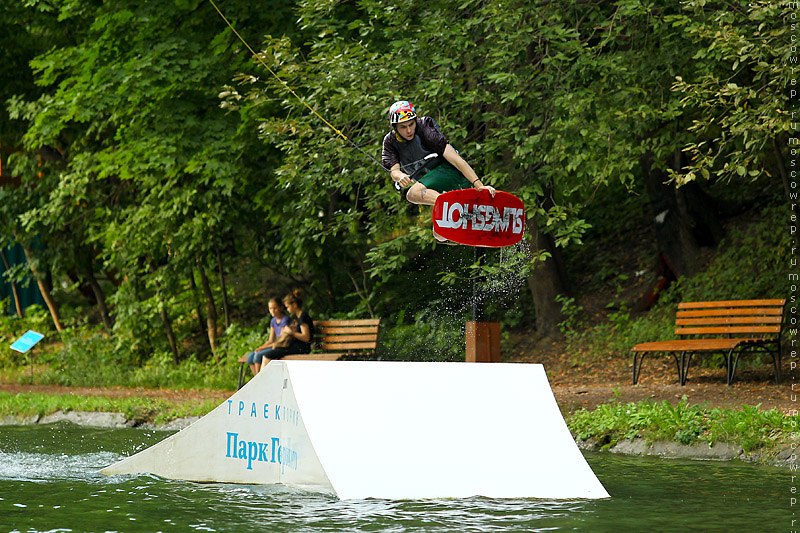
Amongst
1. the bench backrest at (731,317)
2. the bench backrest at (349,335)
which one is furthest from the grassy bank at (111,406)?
the bench backrest at (731,317)

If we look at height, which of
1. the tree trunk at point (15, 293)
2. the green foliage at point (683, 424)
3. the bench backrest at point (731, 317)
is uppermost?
the tree trunk at point (15, 293)

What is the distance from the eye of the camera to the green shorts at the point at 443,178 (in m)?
8.19

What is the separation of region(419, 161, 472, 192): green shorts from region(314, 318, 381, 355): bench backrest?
4.53 meters

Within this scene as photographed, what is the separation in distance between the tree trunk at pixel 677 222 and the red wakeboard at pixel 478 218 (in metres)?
6.75

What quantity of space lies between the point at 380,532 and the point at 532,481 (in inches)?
59.0

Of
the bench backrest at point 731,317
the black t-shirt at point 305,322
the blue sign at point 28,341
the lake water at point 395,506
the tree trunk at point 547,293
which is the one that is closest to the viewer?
the lake water at point 395,506

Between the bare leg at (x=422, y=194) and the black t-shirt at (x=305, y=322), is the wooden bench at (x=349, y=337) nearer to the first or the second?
the black t-shirt at (x=305, y=322)

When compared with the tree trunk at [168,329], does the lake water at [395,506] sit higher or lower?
lower

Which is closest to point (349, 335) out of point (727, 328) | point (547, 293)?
point (547, 293)

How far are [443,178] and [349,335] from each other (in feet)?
17.3

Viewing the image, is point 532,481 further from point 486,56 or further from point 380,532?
point 486,56

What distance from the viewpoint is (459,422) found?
20.9 feet

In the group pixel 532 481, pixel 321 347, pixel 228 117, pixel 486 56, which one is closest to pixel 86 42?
pixel 228 117

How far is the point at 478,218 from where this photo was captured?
321 inches
